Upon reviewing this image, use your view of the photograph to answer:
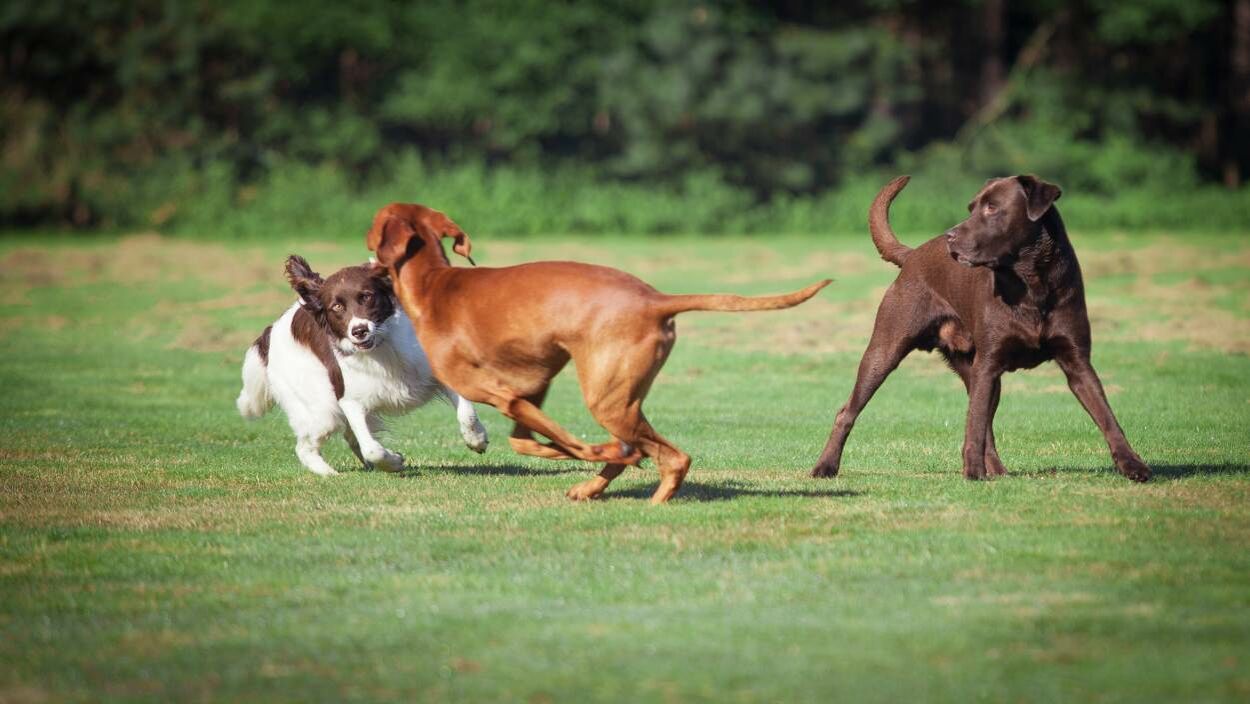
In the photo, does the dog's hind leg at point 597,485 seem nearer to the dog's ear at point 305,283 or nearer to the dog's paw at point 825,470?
the dog's paw at point 825,470

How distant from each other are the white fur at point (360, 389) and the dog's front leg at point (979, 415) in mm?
2849

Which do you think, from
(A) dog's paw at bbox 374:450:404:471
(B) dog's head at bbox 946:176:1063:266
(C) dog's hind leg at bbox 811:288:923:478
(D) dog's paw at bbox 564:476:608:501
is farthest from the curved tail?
(A) dog's paw at bbox 374:450:404:471

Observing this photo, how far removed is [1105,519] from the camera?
7.99 metres

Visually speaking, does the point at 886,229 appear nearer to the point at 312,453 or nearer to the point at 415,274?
the point at 415,274

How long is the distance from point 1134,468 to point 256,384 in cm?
539

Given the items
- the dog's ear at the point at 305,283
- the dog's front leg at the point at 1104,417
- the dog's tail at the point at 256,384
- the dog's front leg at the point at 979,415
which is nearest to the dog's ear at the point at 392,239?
the dog's ear at the point at 305,283

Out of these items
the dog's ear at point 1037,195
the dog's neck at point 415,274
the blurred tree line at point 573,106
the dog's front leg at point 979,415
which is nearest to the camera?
the dog's neck at point 415,274

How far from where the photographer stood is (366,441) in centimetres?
991

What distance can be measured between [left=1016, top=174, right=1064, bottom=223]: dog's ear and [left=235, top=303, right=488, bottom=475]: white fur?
3.42m

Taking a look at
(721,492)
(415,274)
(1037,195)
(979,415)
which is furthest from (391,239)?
(1037,195)

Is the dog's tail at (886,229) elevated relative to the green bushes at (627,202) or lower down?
elevated

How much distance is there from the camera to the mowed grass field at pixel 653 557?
5508 millimetres

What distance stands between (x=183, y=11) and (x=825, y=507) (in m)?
37.8

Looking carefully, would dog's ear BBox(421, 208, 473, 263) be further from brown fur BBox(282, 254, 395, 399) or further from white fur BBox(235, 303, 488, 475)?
white fur BBox(235, 303, 488, 475)
